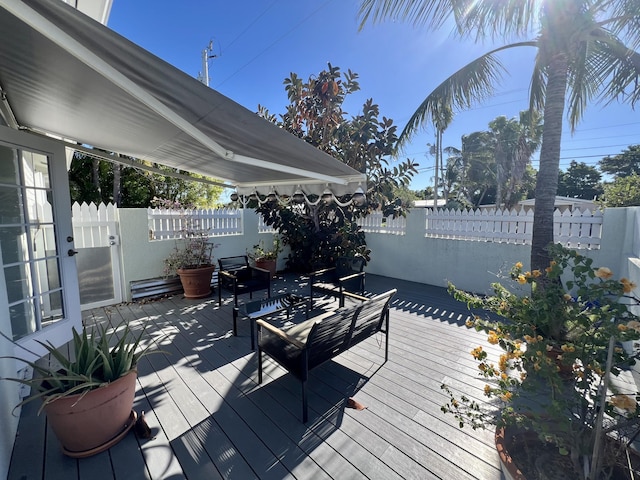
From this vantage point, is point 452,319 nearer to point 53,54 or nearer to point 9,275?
point 53,54

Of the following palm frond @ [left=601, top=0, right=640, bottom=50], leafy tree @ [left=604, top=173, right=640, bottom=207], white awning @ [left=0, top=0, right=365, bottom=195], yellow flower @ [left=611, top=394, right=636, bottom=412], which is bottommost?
yellow flower @ [left=611, top=394, right=636, bottom=412]

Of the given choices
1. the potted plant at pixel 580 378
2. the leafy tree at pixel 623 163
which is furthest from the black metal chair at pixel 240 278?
the leafy tree at pixel 623 163

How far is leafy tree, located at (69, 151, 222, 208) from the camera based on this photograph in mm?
12617

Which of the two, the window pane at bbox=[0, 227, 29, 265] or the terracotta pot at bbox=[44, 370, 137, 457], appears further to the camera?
the window pane at bbox=[0, 227, 29, 265]

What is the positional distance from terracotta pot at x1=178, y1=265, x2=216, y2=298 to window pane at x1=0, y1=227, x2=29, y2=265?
2.65m

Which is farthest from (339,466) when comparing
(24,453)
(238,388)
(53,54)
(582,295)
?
(53,54)

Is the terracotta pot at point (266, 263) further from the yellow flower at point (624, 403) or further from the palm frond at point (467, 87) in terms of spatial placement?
the yellow flower at point (624, 403)

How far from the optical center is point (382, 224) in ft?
25.0

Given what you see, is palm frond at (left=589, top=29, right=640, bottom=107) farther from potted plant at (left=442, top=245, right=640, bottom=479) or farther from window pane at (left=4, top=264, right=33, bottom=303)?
window pane at (left=4, top=264, right=33, bottom=303)

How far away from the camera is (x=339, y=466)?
1907 millimetres

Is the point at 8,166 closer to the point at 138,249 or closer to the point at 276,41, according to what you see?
the point at 138,249

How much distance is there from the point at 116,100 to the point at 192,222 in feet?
14.6

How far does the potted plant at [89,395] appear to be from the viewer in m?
1.84

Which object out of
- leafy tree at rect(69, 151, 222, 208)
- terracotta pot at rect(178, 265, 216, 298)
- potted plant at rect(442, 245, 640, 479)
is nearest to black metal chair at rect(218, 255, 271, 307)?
terracotta pot at rect(178, 265, 216, 298)
